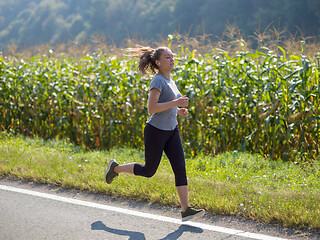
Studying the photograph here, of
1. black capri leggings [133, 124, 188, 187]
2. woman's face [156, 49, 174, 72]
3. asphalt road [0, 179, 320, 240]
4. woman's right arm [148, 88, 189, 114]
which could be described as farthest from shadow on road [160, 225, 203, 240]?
woman's face [156, 49, 174, 72]

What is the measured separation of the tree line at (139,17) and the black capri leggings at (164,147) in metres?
19.7

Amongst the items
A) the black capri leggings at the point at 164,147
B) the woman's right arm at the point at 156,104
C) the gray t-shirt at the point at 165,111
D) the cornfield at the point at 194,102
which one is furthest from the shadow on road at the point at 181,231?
the cornfield at the point at 194,102

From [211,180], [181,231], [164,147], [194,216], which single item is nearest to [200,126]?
[211,180]

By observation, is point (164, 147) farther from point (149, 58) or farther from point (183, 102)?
point (149, 58)

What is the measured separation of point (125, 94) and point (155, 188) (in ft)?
11.0

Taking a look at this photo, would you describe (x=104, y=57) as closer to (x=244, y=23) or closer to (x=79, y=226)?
(x=79, y=226)

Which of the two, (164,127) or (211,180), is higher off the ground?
(164,127)

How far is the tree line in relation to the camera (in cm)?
3725

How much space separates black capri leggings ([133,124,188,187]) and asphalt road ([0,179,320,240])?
527 millimetres

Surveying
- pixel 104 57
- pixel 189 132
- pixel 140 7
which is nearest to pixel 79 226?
pixel 189 132

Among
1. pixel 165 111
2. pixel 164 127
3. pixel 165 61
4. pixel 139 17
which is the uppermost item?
pixel 139 17

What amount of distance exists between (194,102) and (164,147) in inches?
123

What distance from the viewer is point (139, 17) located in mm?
59406

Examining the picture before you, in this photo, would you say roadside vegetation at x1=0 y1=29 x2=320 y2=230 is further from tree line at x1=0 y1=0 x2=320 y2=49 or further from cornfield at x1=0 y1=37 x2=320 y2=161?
tree line at x1=0 y1=0 x2=320 y2=49
